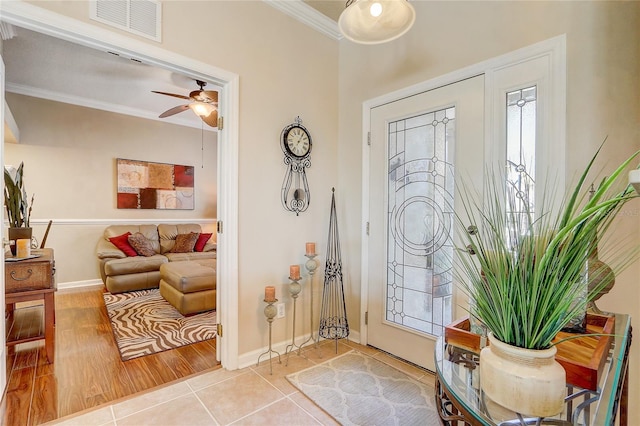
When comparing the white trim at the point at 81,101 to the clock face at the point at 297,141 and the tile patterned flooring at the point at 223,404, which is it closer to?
the clock face at the point at 297,141

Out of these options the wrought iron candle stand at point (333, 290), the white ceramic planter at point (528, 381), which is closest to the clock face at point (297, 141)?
the wrought iron candle stand at point (333, 290)

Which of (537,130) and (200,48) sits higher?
(200,48)

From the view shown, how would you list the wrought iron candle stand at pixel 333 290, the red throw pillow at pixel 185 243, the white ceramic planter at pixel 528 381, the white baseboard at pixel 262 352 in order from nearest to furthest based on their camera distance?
the white ceramic planter at pixel 528 381
the white baseboard at pixel 262 352
the wrought iron candle stand at pixel 333 290
the red throw pillow at pixel 185 243

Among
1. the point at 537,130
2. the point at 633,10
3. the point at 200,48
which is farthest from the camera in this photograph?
the point at 200,48

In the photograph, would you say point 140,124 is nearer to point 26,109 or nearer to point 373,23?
point 26,109

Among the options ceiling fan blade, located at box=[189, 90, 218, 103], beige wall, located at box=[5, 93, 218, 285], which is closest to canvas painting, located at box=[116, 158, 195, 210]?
beige wall, located at box=[5, 93, 218, 285]

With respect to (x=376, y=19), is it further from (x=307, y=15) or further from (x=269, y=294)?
(x=269, y=294)

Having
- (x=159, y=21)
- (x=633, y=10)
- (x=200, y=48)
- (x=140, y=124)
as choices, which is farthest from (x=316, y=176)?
(x=140, y=124)

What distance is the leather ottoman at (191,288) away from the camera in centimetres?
336

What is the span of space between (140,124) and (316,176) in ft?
13.0

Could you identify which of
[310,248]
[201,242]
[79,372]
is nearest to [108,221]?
[201,242]

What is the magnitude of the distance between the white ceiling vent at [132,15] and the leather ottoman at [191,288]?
2.31 m

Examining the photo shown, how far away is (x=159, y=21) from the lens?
1953 mm

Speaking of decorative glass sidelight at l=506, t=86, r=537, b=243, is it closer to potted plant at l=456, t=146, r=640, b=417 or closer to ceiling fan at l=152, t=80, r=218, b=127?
potted plant at l=456, t=146, r=640, b=417
